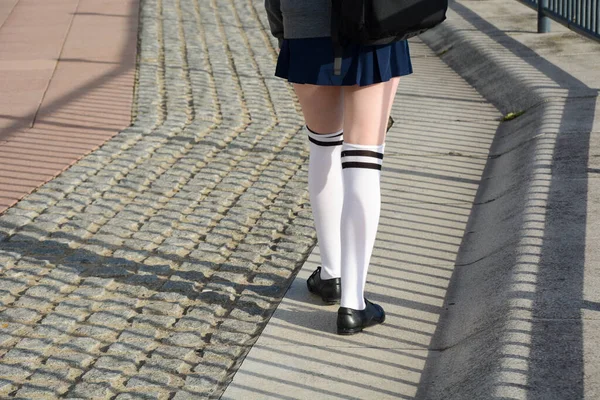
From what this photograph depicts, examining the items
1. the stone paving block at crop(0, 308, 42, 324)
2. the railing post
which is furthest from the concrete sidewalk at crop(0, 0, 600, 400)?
the railing post

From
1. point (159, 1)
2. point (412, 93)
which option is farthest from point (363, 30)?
point (159, 1)

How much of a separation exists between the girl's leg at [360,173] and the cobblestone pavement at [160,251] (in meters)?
0.49

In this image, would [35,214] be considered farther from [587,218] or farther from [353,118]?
[587,218]

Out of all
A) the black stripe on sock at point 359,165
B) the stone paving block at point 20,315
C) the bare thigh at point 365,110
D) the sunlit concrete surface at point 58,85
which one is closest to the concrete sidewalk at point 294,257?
the stone paving block at point 20,315

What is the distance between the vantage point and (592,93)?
22.1 feet

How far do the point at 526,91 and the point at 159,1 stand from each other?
7.67 meters

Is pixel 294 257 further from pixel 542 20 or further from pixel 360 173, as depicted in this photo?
pixel 542 20

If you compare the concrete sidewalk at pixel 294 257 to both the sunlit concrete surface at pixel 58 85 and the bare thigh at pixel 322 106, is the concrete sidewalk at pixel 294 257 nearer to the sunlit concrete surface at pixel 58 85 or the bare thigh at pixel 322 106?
the sunlit concrete surface at pixel 58 85

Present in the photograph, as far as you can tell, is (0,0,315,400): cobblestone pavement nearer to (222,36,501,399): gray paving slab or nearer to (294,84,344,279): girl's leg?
(222,36,501,399): gray paving slab

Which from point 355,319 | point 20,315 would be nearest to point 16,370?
point 20,315

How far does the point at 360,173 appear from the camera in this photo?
12.1 ft

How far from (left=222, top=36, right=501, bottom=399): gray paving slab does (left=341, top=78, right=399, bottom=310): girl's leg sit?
8.9 inches

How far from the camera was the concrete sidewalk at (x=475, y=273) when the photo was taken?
3.39 m

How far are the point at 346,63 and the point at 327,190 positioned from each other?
0.63 meters
